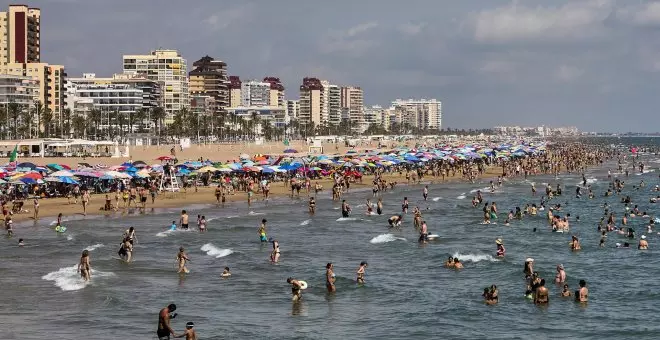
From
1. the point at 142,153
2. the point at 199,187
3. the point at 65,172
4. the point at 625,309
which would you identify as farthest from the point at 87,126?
the point at 625,309

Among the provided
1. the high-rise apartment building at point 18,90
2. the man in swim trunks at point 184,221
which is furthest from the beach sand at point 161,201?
the high-rise apartment building at point 18,90

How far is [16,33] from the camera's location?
6107 inches

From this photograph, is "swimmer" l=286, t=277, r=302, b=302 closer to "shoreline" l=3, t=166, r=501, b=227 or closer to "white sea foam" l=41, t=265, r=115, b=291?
"white sea foam" l=41, t=265, r=115, b=291

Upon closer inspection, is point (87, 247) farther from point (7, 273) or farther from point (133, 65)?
point (133, 65)

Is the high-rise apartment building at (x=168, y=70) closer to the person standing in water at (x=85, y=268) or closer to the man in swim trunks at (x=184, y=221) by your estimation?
the man in swim trunks at (x=184, y=221)

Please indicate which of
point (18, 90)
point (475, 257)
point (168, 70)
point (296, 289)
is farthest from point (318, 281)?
point (168, 70)

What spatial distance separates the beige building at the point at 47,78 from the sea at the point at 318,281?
365ft

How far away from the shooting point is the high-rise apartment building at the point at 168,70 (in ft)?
624

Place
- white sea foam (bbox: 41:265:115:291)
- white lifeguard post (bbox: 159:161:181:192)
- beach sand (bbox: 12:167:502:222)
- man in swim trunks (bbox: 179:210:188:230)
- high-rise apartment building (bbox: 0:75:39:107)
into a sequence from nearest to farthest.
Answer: white sea foam (bbox: 41:265:115:291) → man in swim trunks (bbox: 179:210:188:230) → beach sand (bbox: 12:167:502:222) → white lifeguard post (bbox: 159:161:181:192) → high-rise apartment building (bbox: 0:75:39:107)

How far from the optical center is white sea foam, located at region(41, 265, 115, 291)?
24984 mm

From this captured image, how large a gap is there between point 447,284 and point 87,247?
1420 cm

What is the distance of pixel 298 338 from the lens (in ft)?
65.0

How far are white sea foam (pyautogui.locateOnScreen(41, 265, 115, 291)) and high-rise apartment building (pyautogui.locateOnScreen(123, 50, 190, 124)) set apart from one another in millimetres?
164431

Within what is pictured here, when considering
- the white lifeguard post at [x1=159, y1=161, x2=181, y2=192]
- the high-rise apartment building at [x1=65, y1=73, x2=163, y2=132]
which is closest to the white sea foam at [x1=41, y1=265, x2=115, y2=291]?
the white lifeguard post at [x1=159, y1=161, x2=181, y2=192]
